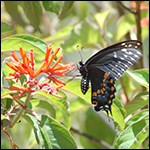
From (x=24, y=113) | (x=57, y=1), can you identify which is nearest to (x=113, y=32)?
(x=57, y=1)

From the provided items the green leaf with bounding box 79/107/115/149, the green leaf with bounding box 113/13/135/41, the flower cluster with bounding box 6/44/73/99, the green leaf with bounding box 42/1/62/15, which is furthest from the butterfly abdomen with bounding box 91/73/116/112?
the green leaf with bounding box 79/107/115/149

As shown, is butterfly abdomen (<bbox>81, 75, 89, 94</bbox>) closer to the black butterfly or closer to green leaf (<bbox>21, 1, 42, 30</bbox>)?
the black butterfly

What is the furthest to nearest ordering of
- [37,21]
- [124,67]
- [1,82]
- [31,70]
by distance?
1. [37,21]
2. [124,67]
3. [1,82]
4. [31,70]

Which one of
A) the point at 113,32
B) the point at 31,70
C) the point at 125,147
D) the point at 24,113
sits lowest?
the point at 125,147

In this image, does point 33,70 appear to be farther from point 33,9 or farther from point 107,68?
point 33,9

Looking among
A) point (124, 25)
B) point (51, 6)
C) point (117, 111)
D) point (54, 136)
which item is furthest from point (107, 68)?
point (124, 25)

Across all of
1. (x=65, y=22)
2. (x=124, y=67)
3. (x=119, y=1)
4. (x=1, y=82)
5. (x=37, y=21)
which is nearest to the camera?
(x=1, y=82)

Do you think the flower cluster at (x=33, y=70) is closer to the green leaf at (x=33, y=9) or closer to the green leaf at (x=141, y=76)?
the green leaf at (x=141, y=76)

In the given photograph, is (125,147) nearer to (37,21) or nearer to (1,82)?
(1,82)
